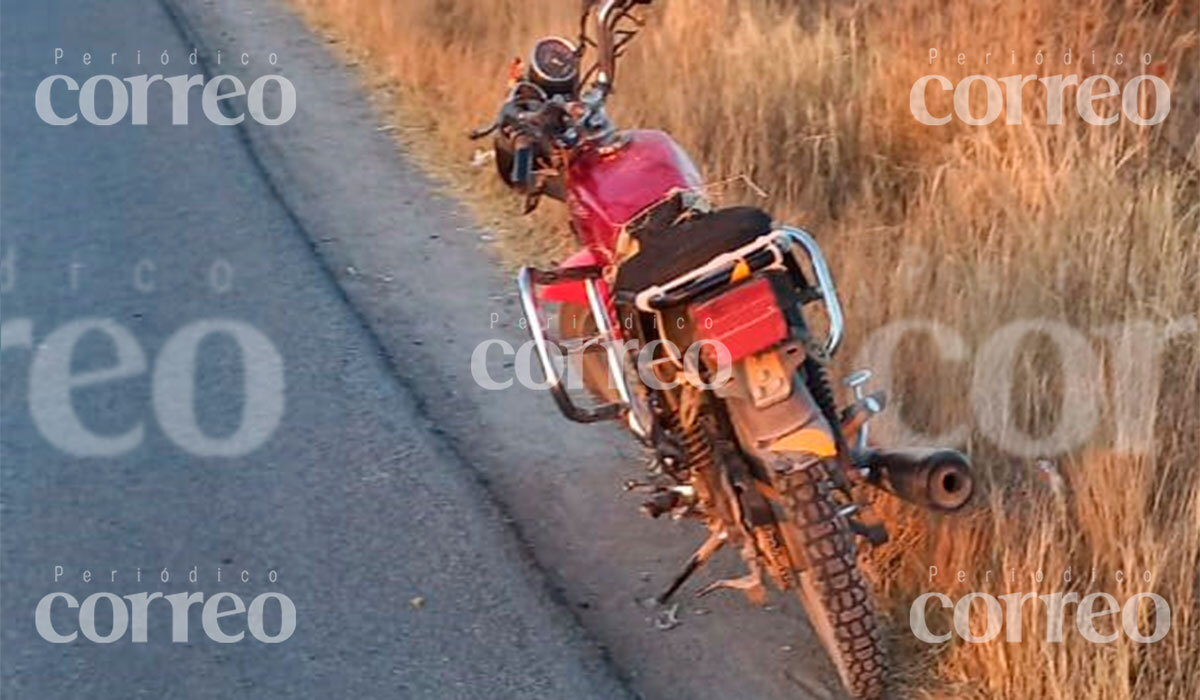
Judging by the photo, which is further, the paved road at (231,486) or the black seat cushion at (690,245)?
the paved road at (231,486)

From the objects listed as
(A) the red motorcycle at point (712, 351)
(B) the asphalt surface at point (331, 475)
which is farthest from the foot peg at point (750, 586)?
(B) the asphalt surface at point (331, 475)

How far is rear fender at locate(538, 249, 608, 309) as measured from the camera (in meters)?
4.51

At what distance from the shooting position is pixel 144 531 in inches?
198

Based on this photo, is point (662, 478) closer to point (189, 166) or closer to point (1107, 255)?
point (1107, 255)

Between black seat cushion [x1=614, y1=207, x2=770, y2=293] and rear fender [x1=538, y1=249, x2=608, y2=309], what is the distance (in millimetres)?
460

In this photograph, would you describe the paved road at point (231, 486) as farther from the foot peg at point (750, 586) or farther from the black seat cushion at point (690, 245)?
the black seat cushion at point (690, 245)

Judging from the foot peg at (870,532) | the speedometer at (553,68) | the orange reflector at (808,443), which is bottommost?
the foot peg at (870,532)

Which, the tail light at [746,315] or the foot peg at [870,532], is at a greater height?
the tail light at [746,315]

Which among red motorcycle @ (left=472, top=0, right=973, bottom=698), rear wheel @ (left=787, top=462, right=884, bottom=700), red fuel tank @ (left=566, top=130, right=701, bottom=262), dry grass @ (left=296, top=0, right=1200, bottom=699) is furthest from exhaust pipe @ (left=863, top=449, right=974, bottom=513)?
red fuel tank @ (left=566, top=130, right=701, bottom=262)

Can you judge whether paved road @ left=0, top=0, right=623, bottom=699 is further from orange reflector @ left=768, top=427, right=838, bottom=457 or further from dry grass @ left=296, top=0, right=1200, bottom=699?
dry grass @ left=296, top=0, right=1200, bottom=699

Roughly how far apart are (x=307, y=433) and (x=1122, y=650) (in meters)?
2.64

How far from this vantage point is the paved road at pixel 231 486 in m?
4.40

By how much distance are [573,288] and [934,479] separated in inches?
42.1

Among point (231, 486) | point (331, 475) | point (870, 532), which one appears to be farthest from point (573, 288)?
point (231, 486)
